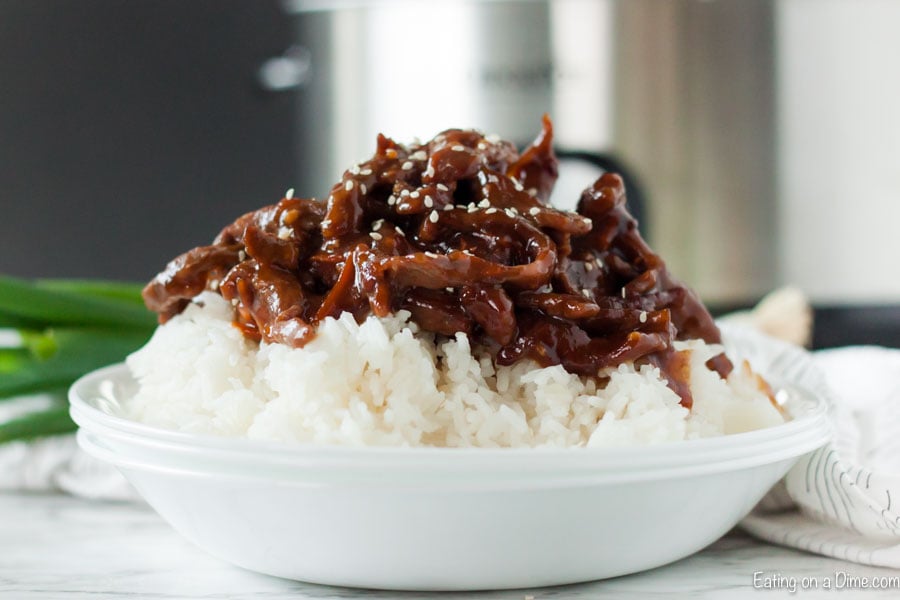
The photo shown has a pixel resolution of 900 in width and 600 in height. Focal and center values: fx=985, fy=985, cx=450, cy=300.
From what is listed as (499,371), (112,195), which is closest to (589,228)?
(499,371)

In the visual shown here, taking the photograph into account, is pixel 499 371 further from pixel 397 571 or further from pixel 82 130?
pixel 82 130

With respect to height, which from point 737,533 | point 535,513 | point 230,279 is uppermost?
point 230,279

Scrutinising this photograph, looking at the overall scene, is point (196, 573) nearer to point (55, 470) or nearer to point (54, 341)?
point (55, 470)

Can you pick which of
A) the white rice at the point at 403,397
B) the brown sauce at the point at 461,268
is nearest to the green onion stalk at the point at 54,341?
the brown sauce at the point at 461,268

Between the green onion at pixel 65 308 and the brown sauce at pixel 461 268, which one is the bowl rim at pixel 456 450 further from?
the green onion at pixel 65 308

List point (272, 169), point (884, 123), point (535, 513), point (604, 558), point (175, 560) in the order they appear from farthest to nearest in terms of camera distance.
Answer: point (272, 169), point (884, 123), point (175, 560), point (604, 558), point (535, 513)

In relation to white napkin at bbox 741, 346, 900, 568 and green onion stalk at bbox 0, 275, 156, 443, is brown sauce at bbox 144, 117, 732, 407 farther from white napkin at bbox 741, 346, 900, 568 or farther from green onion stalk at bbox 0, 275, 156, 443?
green onion stalk at bbox 0, 275, 156, 443

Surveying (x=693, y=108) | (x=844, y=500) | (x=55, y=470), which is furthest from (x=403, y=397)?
(x=693, y=108)
